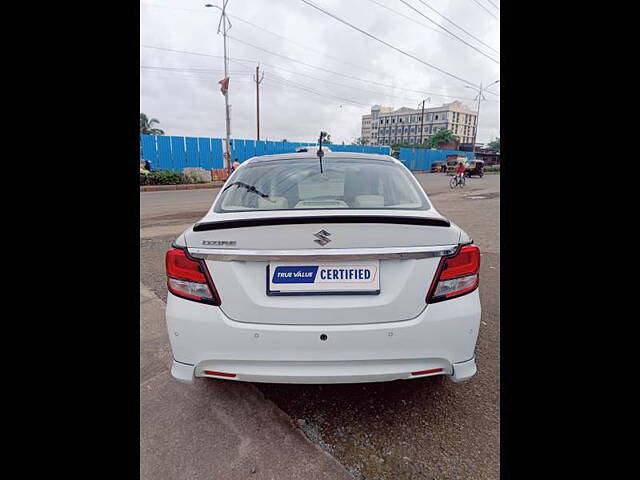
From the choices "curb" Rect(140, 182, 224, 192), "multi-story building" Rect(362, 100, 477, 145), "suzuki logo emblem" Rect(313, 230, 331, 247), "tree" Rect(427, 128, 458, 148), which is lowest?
"suzuki logo emblem" Rect(313, 230, 331, 247)

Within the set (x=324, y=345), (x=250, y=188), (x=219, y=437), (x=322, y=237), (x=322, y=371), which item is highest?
(x=250, y=188)

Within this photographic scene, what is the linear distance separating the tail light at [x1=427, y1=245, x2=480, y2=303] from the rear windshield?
0.48 metres

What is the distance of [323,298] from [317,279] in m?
0.09

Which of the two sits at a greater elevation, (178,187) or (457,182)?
(457,182)

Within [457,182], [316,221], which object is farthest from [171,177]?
[316,221]

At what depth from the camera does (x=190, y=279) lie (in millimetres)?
1618

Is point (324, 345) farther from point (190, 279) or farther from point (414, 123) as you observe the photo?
point (414, 123)

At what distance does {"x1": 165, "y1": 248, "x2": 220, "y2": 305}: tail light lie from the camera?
1.59m

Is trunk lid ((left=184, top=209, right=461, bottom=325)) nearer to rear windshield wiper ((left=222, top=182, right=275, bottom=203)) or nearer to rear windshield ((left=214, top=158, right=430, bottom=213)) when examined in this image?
rear windshield ((left=214, top=158, right=430, bottom=213))

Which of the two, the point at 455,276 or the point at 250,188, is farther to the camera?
the point at 250,188

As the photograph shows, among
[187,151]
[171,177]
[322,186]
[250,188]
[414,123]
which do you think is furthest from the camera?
[414,123]

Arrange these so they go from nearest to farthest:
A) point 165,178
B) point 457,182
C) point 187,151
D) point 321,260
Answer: point 321,260 < point 165,178 < point 457,182 < point 187,151

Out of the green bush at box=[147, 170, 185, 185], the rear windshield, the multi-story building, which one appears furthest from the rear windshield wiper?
the multi-story building
